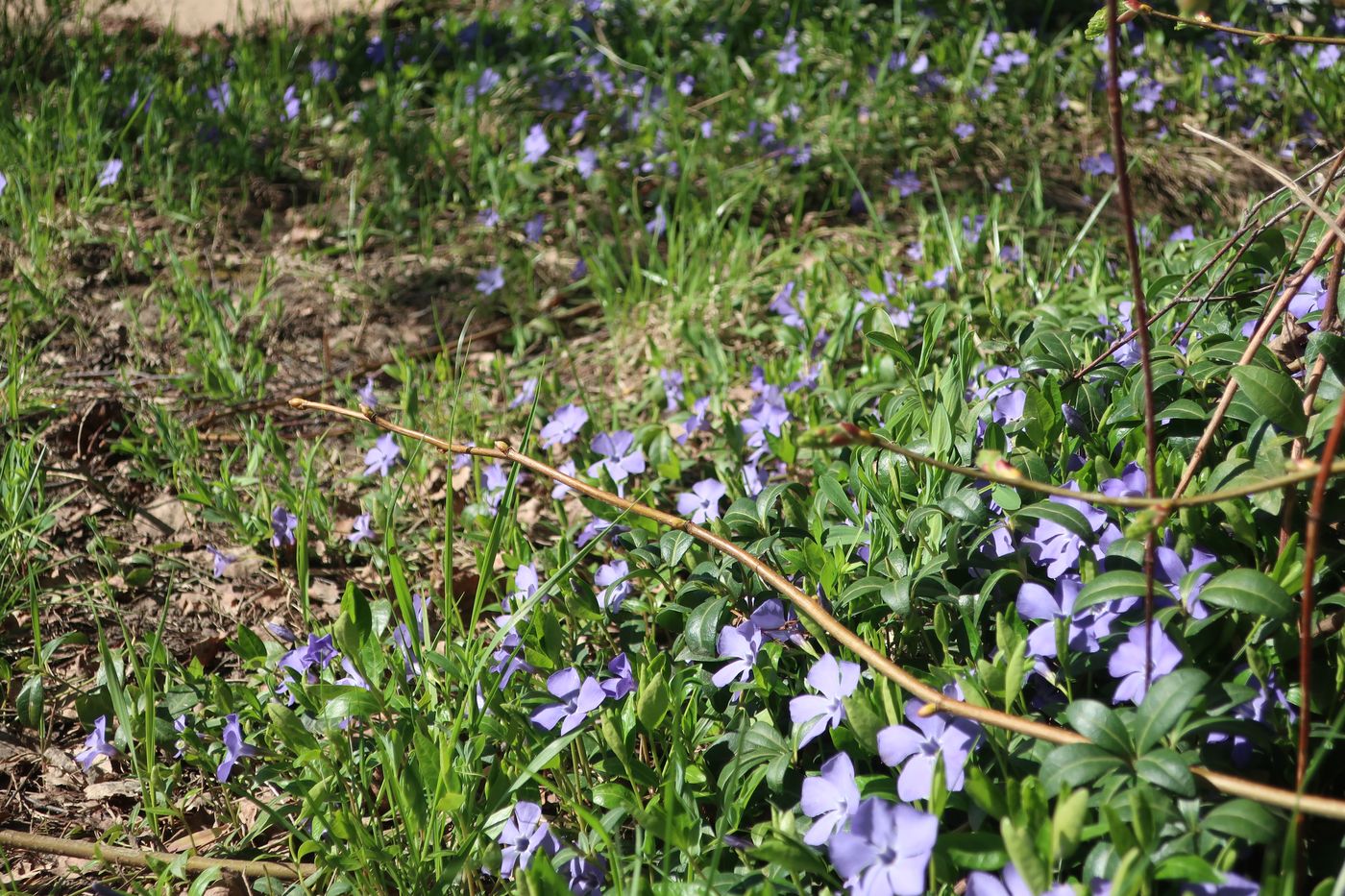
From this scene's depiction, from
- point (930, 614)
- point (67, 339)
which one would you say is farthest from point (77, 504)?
point (930, 614)

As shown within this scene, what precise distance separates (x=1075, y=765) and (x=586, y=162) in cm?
273

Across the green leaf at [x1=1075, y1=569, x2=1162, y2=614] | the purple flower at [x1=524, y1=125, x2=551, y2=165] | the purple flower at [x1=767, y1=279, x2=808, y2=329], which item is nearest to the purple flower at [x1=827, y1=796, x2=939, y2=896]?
the green leaf at [x1=1075, y1=569, x2=1162, y2=614]

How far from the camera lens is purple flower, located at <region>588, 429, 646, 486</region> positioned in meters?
2.17

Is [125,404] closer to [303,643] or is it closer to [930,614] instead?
[303,643]

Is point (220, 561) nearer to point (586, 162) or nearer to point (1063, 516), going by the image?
point (1063, 516)

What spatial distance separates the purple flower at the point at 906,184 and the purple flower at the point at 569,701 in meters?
2.22

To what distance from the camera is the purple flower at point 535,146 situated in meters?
3.52

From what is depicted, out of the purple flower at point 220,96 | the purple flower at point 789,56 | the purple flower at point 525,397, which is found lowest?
the purple flower at point 525,397

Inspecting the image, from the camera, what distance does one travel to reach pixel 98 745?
171cm

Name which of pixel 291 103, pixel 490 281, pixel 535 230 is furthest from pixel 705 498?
pixel 291 103

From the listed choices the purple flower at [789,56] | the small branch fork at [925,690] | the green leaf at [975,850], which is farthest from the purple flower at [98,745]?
the purple flower at [789,56]

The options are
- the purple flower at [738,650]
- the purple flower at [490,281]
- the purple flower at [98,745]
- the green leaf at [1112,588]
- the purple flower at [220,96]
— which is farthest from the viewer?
the purple flower at [220,96]

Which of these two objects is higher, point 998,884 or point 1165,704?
point 1165,704

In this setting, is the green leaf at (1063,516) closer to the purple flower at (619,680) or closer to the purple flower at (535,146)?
the purple flower at (619,680)
